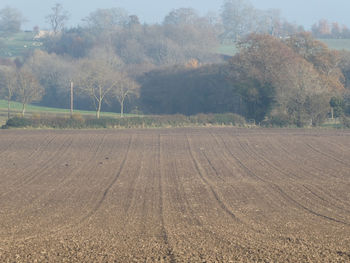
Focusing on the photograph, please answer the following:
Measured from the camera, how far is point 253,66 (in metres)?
55.6

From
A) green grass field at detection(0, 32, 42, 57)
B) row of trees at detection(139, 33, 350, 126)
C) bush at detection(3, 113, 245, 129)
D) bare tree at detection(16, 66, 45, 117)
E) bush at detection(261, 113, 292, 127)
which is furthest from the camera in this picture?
green grass field at detection(0, 32, 42, 57)

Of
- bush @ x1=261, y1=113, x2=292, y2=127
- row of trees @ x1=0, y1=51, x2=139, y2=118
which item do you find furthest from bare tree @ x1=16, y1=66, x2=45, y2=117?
bush @ x1=261, y1=113, x2=292, y2=127

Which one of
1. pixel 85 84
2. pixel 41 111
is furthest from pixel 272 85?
pixel 41 111

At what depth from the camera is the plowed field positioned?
1056 centimetres

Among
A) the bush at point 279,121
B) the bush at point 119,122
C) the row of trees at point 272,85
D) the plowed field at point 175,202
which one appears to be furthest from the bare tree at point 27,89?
the plowed field at point 175,202

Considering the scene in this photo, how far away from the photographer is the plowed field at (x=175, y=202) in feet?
34.7

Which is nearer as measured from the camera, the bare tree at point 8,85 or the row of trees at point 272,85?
the row of trees at point 272,85

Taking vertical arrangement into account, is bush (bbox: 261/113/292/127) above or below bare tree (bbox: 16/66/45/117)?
below

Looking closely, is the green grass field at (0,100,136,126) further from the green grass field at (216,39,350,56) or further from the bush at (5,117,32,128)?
the green grass field at (216,39,350,56)

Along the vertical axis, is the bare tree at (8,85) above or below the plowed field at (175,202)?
above

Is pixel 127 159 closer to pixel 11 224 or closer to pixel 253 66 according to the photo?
pixel 11 224

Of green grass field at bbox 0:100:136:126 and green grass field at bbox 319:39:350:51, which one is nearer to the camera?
green grass field at bbox 0:100:136:126

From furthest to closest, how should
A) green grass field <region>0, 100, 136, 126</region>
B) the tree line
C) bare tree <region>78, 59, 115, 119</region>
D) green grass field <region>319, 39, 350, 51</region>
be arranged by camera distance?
green grass field <region>319, 39, 350, 51</region>
green grass field <region>0, 100, 136, 126</region>
bare tree <region>78, 59, 115, 119</region>
the tree line

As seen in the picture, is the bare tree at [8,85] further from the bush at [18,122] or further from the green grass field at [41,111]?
the bush at [18,122]
